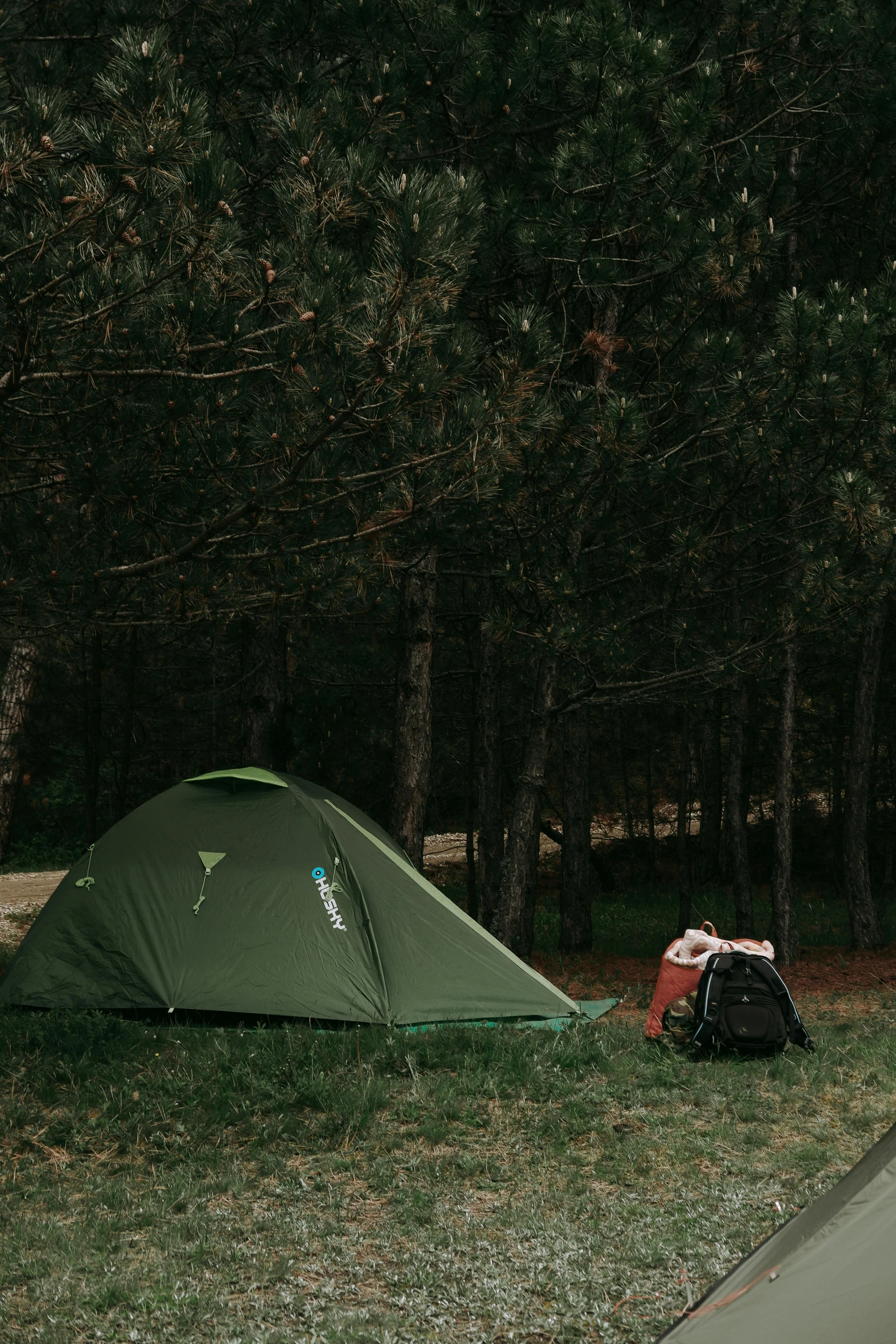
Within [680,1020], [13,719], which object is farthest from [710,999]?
[13,719]

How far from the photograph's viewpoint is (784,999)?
638 centimetres

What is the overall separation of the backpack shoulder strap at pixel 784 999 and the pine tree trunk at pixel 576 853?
7.11 meters

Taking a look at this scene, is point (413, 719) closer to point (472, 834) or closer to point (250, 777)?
point (250, 777)

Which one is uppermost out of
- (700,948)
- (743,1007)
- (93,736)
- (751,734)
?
(751,734)

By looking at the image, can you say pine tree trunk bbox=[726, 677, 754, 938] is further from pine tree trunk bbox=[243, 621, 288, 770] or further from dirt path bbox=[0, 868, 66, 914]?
dirt path bbox=[0, 868, 66, 914]

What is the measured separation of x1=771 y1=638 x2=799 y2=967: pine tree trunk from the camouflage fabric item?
442cm

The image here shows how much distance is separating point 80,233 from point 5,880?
15.6m

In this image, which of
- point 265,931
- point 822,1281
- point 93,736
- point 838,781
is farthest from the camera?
point 838,781

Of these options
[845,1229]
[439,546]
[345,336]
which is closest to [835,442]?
[439,546]

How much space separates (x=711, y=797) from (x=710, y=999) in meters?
13.2

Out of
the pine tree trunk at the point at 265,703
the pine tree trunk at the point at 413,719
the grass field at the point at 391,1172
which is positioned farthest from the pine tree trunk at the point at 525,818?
the grass field at the point at 391,1172

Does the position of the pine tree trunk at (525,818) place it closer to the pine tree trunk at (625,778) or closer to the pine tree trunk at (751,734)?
the pine tree trunk at (751,734)

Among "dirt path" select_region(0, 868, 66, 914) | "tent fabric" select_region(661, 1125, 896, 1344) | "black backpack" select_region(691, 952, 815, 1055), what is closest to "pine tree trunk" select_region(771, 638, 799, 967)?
"black backpack" select_region(691, 952, 815, 1055)

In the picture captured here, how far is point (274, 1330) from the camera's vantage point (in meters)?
3.45
